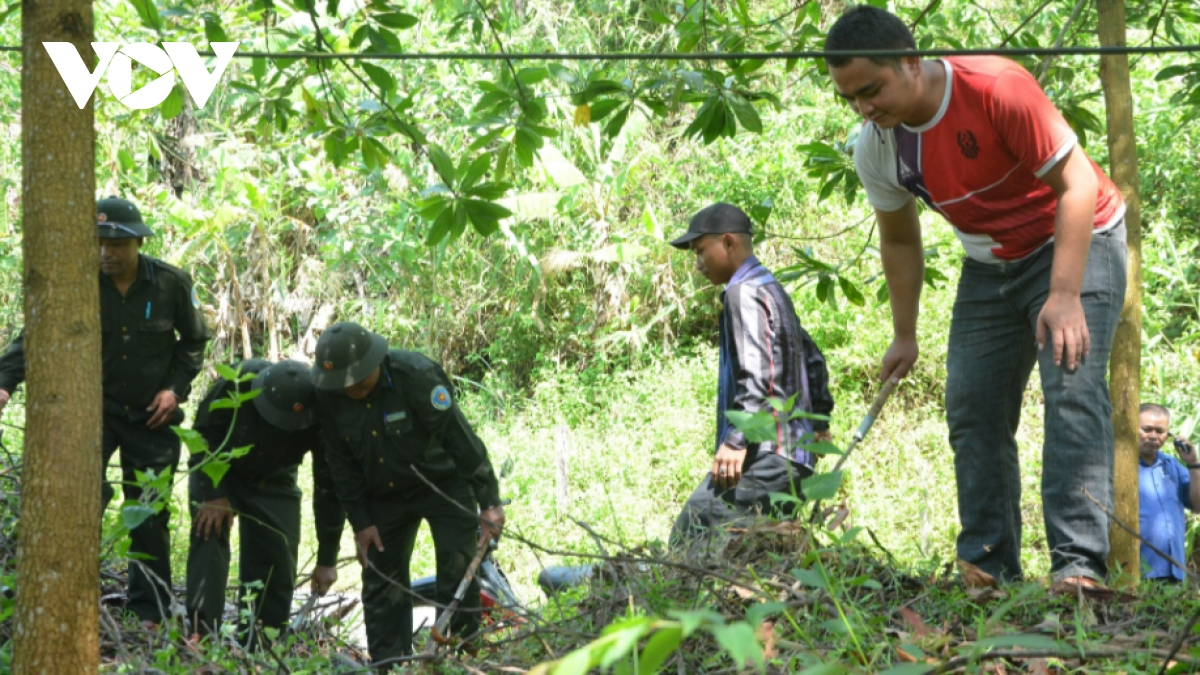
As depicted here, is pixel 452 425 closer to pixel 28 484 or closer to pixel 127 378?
pixel 127 378

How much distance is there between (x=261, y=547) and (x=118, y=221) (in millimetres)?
1748

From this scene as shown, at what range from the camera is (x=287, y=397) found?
210 inches

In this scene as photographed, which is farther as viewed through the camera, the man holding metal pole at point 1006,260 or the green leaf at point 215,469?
the green leaf at point 215,469

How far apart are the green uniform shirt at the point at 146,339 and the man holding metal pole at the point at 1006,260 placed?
144 inches

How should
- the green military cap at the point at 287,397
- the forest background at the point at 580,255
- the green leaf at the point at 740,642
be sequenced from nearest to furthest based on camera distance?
the green leaf at the point at 740,642
the green military cap at the point at 287,397
the forest background at the point at 580,255

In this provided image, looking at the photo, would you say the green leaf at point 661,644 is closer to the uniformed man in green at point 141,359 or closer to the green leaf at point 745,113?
the green leaf at point 745,113

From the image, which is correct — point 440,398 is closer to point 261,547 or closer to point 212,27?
point 261,547

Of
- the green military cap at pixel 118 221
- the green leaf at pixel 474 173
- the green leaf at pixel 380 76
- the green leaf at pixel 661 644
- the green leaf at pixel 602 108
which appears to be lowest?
the green leaf at pixel 661 644

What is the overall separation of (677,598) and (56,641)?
134cm

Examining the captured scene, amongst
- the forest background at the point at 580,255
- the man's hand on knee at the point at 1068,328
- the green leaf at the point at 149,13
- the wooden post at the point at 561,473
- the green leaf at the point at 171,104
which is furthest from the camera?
the wooden post at the point at 561,473

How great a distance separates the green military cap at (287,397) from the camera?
209 inches

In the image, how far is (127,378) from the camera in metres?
5.60

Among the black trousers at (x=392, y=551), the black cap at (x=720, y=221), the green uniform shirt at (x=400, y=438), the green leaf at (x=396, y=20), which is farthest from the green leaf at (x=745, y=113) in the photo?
the black trousers at (x=392, y=551)

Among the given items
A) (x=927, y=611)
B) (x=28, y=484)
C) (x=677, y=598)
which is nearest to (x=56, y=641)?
(x=28, y=484)
